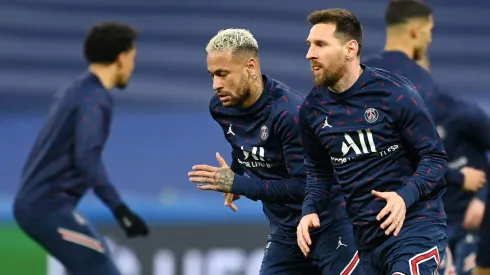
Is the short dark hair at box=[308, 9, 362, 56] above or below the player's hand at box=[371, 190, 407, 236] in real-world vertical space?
above

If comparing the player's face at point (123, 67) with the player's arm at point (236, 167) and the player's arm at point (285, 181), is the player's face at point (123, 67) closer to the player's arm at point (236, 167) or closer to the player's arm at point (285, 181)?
the player's arm at point (236, 167)

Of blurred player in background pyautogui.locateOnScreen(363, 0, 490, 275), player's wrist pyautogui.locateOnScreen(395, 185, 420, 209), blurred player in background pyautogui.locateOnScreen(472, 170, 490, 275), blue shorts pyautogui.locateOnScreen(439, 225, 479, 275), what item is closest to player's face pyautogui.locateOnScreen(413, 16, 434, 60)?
blurred player in background pyautogui.locateOnScreen(363, 0, 490, 275)

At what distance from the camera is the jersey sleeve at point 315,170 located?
4.87 meters

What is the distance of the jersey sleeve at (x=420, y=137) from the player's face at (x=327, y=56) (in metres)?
0.26

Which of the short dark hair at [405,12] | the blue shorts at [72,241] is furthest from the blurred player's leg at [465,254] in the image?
the blue shorts at [72,241]

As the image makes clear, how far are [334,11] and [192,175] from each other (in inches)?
36.6

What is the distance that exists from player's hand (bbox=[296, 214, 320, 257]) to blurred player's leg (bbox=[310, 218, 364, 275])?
396 millimetres

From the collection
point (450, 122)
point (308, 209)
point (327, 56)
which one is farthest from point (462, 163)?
point (327, 56)

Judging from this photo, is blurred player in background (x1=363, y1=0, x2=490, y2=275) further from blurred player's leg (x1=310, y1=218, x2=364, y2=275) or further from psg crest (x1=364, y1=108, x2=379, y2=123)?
psg crest (x1=364, y1=108, x2=379, y2=123)

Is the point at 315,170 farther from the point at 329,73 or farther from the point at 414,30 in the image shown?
the point at 414,30

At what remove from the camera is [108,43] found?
7117mm

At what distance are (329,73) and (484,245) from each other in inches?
143

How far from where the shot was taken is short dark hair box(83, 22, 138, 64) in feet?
23.2

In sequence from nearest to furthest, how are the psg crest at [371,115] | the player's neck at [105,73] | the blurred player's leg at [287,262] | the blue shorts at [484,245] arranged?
1. the psg crest at [371,115]
2. the blurred player's leg at [287,262]
3. the player's neck at [105,73]
4. the blue shorts at [484,245]
